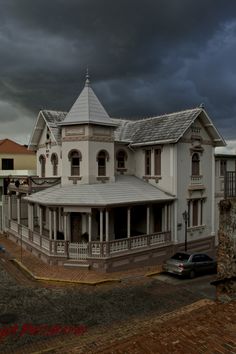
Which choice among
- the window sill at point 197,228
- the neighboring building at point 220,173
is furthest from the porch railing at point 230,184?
the neighboring building at point 220,173

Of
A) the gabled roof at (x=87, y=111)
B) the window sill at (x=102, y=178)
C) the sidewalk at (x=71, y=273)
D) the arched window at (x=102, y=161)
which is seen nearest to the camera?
the sidewalk at (x=71, y=273)

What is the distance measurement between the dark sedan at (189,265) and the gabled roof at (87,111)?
9.99m

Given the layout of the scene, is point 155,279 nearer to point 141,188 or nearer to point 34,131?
point 141,188

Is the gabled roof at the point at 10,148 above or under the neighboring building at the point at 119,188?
above

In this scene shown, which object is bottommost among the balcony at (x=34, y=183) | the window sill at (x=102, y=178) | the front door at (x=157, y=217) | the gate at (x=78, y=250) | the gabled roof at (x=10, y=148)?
the gate at (x=78, y=250)

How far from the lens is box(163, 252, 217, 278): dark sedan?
17.3 meters

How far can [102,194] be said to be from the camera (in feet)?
62.7

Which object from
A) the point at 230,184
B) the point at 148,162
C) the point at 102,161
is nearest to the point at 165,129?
the point at 148,162

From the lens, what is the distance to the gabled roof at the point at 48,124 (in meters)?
23.7

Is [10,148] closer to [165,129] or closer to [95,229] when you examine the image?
[95,229]

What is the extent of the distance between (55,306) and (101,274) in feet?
15.8

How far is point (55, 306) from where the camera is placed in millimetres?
12992

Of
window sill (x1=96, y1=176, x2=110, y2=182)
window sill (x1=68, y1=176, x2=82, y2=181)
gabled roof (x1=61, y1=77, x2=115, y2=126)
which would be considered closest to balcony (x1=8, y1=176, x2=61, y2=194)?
window sill (x1=68, y1=176, x2=82, y2=181)

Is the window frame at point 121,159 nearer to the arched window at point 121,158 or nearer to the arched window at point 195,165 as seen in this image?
the arched window at point 121,158
